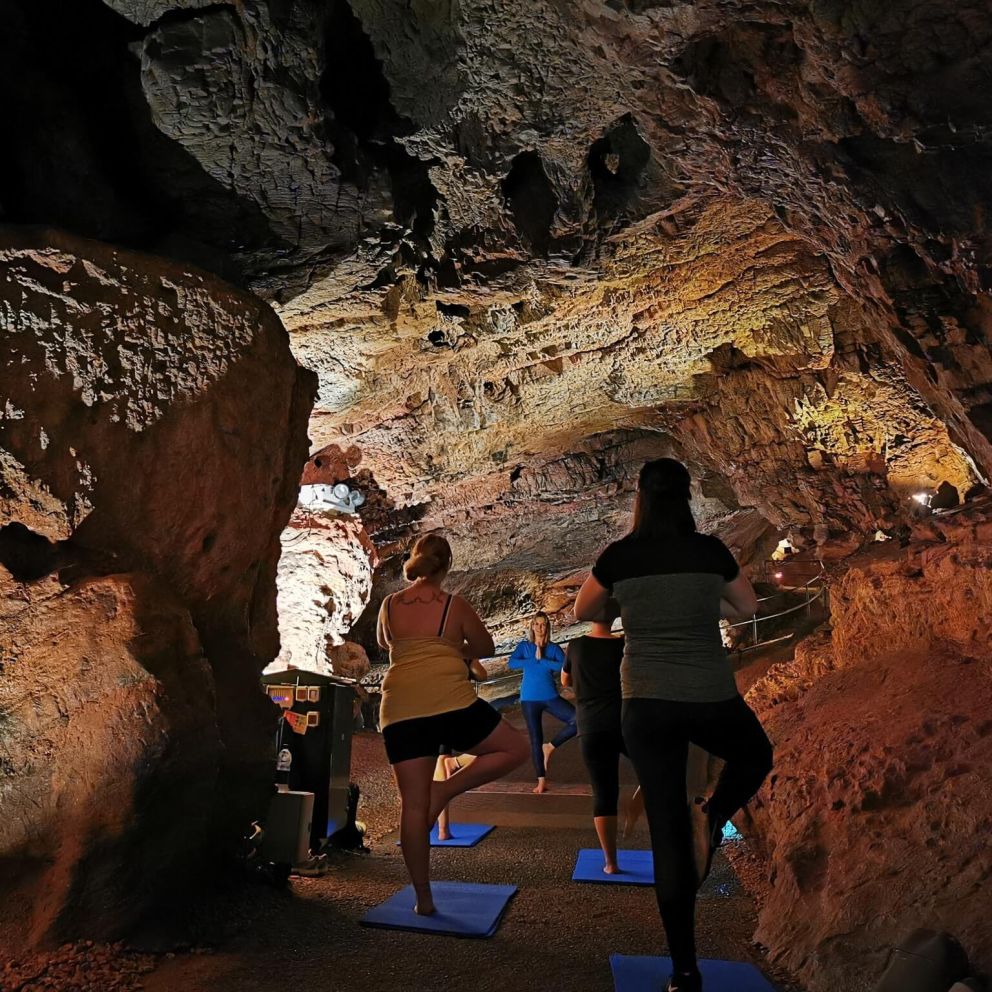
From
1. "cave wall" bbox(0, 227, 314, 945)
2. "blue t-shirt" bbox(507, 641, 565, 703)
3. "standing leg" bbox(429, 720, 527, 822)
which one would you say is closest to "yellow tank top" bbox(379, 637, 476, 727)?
"standing leg" bbox(429, 720, 527, 822)

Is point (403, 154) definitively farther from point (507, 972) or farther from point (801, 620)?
point (801, 620)

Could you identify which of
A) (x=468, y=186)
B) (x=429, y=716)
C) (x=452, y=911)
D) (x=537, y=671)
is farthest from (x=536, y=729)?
(x=468, y=186)

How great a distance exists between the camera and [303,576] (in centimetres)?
1103

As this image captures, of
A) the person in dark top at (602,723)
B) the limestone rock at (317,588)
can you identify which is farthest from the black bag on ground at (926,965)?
the limestone rock at (317,588)

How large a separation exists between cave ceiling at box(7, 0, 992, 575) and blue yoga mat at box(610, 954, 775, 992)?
337 centimetres

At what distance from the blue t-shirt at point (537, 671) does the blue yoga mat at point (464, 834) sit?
138 centimetres

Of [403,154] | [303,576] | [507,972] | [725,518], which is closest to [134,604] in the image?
Result: [507,972]

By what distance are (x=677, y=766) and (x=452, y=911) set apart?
1707mm

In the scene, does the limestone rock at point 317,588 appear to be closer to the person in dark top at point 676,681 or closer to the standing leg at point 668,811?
the person in dark top at point 676,681

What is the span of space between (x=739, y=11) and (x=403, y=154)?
235 centimetres

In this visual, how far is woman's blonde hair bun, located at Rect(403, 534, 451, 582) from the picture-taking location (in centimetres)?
412

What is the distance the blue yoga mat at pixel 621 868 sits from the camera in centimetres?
440

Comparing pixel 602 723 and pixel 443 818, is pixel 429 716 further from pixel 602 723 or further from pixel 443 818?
pixel 443 818

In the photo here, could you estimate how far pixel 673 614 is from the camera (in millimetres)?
2924
